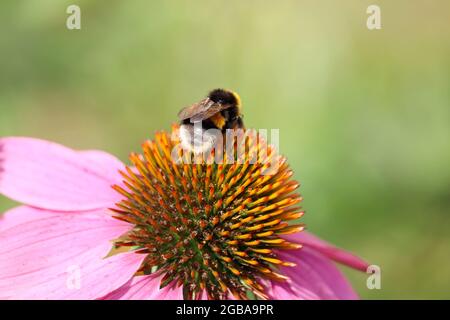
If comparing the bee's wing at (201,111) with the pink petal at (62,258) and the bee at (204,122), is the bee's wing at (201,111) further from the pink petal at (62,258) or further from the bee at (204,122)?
the pink petal at (62,258)

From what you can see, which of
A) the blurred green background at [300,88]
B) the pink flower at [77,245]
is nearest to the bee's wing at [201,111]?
the pink flower at [77,245]

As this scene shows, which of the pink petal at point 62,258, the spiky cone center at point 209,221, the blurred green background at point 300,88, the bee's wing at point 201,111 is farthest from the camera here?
the blurred green background at point 300,88

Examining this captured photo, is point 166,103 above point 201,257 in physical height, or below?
above

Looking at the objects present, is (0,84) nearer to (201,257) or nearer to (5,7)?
(5,7)

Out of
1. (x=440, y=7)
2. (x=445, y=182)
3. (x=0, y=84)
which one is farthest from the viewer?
(x=440, y=7)

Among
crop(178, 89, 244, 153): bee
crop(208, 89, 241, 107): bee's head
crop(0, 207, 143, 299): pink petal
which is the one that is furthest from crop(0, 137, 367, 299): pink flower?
crop(208, 89, 241, 107): bee's head

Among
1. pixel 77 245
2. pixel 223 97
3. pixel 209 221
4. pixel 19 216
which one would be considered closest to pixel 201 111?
pixel 223 97

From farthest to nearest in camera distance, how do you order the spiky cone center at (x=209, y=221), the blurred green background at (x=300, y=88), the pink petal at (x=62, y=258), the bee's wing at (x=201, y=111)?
1. the blurred green background at (x=300, y=88)
2. the bee's wing at (x=201, y=111)
3. the spiky cone center at (x=209, y=221)
4. the pink petal at (x=62, y=258)
